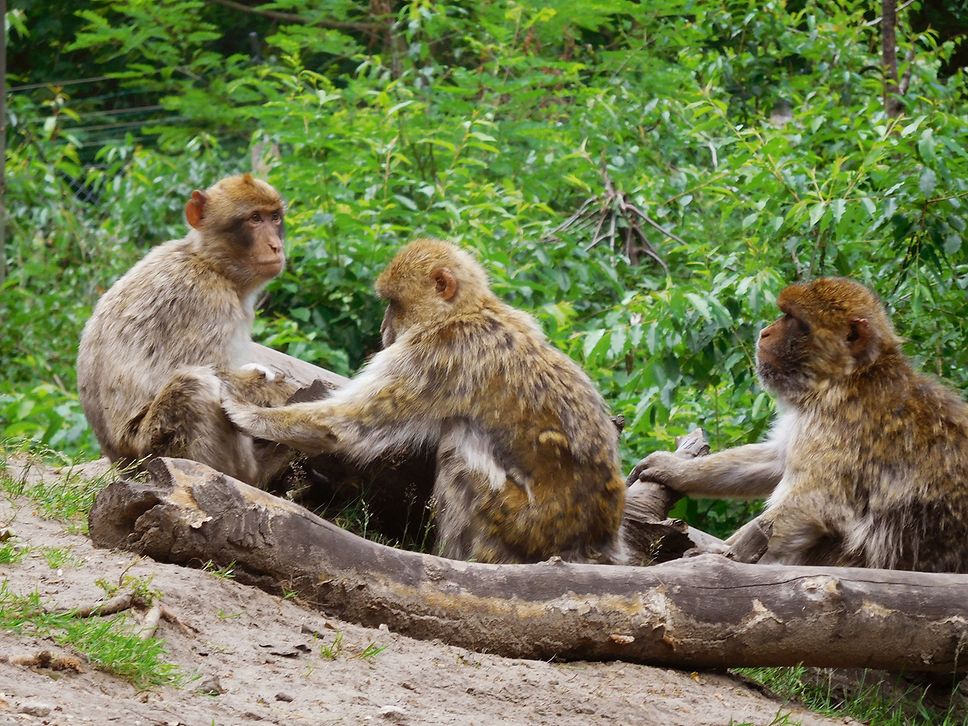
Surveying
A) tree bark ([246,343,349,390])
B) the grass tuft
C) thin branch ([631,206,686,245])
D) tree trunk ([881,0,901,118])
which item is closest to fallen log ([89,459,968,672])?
the grass tuft

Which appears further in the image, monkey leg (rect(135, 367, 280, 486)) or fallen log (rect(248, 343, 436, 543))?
fallen log (rect(248, 343, 436, 543))

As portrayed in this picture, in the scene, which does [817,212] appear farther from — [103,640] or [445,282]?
[103,640]

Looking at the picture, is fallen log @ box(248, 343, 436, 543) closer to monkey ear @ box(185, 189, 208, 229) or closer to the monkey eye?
monkey ear @ box(185, 189, 208, 229)

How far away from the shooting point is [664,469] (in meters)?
5.51

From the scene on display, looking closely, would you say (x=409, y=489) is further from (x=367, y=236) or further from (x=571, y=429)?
(x=367, y=236)

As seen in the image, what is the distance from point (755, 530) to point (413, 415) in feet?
4.70

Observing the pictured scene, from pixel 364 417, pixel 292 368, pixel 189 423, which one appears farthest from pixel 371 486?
pixel 292 368

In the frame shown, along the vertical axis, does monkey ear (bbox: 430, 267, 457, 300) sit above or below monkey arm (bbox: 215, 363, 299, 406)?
above

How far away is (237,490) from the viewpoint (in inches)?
151

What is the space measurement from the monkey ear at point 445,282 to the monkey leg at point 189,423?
942 millimetres

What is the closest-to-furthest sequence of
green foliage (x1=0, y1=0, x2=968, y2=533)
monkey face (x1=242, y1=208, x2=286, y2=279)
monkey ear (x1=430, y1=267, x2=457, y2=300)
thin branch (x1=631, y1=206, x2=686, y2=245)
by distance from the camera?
monkey ear (x1=430, y1=267, x2=457, y2=300) → monkey face (x1=242, y1=208, x2=286, y2=279) → green foliage (x1=0, y1=0, x2=968, y2=533) → thin branch (x1=631, y1=206, x2=686, y2=245)

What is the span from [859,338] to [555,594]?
72.5 inches

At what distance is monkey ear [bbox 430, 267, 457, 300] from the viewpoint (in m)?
4.84

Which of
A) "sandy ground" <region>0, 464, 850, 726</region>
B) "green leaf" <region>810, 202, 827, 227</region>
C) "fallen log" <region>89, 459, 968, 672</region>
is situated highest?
"green leaf" <region>810, 202, 827, 227</region>
